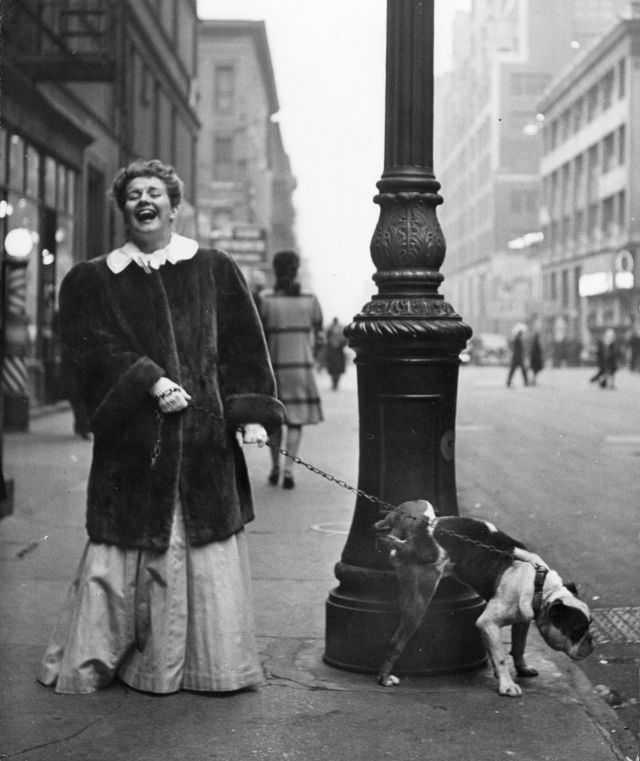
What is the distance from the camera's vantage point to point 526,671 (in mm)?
4852

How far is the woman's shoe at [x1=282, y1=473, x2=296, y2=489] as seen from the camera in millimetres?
10578

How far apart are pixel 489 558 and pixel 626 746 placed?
830 millimetres

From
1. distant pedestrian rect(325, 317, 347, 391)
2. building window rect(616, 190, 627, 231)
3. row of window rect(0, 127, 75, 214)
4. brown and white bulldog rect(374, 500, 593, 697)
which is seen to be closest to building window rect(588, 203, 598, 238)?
building window rect(616, 190, 627, 231)

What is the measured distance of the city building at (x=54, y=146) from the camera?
16.4m

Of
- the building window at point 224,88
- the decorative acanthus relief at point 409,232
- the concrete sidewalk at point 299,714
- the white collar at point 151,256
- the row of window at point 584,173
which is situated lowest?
the concrete sidewalk at point 299,714

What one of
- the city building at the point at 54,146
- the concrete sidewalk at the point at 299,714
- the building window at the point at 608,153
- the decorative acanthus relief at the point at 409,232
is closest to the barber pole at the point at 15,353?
the city building at the point at 54,146

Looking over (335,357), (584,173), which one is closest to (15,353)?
(335,357)

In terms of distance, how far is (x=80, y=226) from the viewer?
23.4m

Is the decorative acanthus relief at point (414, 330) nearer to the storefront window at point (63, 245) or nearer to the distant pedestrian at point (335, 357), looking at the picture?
the storefront window at point (63, 245)

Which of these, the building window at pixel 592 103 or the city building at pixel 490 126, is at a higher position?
the building window at pixel 592 103

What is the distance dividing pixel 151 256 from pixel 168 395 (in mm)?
521

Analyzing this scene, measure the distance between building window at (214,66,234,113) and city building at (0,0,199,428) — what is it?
3884 cm

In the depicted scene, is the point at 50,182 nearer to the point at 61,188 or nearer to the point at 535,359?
the point at 61,188

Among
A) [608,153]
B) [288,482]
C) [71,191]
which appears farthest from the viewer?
[608,153]
